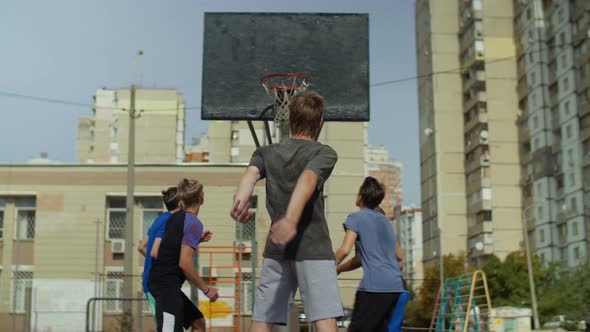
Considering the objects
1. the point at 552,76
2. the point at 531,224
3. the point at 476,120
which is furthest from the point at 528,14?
the point at 531,224

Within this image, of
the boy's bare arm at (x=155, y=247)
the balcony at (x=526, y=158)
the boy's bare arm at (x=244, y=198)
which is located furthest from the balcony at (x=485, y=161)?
the boy's bare arm at (x=244, y=198)

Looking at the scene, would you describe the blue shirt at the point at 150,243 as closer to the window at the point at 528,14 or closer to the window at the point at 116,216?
the window at the point at 116,216

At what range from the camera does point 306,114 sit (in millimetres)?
4527

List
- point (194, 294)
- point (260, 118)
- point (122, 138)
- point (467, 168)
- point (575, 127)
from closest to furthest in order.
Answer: point (194, 294) → point (260, 118) → point (575, 127) → point (467, 168) → point (122, 138)

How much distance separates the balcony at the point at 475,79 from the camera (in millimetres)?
72000

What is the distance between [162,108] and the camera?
8475 centimetres

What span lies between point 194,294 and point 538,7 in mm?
62038

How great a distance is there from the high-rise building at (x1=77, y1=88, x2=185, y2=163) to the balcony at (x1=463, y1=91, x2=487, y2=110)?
27.7m

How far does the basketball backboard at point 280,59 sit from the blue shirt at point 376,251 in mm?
6087

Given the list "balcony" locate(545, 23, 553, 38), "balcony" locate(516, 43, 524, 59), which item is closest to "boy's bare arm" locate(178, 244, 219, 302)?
"balcony" locate(545, 23, 553, 38)

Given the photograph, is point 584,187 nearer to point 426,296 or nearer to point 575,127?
point 575,127

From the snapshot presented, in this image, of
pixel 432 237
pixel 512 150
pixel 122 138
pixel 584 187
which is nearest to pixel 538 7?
pixel 512 150

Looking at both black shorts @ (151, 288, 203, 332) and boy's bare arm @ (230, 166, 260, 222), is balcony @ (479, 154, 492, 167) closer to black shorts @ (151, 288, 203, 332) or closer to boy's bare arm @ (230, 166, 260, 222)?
black shorts @ (151, 288, 203, 332)

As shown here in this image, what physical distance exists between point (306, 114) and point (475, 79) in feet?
230
